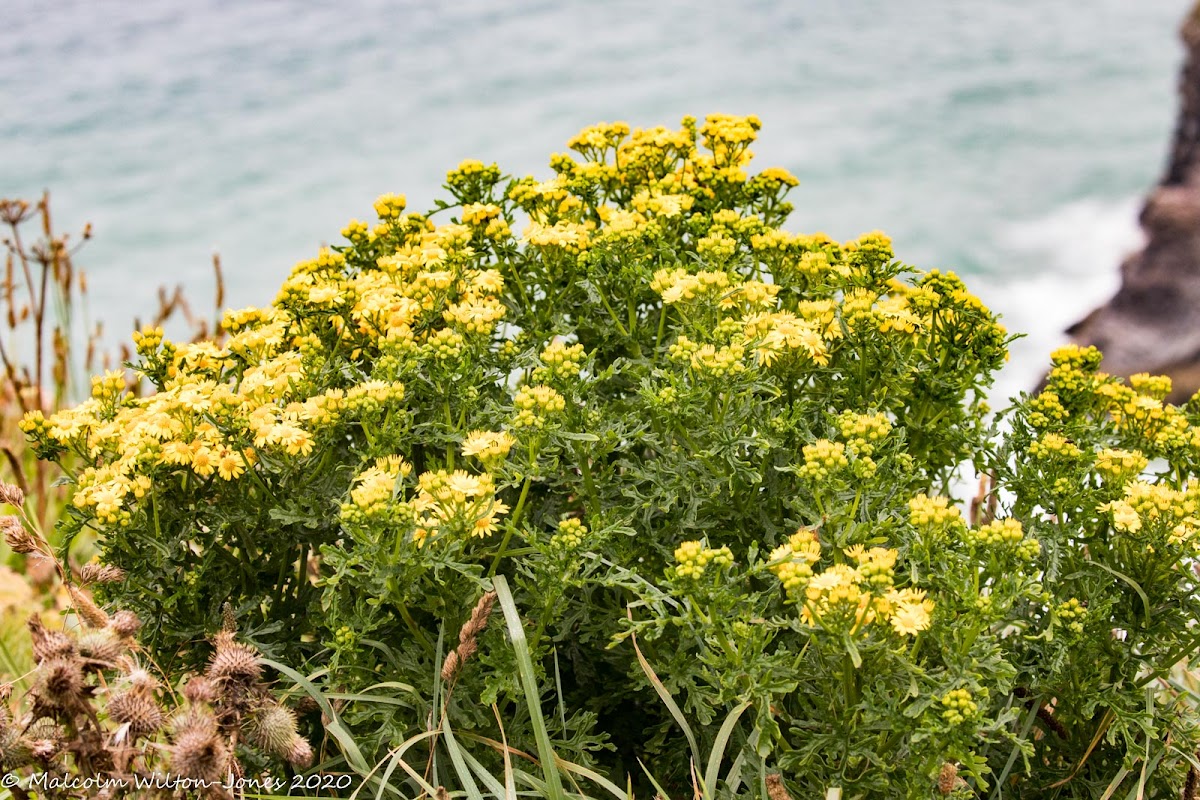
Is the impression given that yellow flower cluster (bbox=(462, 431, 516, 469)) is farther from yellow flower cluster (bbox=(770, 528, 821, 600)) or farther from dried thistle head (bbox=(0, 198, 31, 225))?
dried thistle head (bbox=(0, 198, 31, 225))

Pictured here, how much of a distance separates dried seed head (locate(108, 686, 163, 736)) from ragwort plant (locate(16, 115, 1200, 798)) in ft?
1.32

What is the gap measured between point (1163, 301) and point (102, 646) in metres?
7.63

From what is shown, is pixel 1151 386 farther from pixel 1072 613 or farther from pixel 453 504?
pixel 453 504

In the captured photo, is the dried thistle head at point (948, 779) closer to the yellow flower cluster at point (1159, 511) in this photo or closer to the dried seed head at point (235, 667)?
the yellow flower cluster at point (1159, 511)

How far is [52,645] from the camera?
2.04 m

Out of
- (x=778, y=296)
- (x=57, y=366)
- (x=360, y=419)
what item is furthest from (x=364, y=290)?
(x=57, y=366)


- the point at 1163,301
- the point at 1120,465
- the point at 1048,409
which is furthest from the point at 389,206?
the point at 1163,301

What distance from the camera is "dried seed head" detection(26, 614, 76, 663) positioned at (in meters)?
2.04

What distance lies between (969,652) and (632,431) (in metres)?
0.87

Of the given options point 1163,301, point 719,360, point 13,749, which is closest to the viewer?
point 13,749

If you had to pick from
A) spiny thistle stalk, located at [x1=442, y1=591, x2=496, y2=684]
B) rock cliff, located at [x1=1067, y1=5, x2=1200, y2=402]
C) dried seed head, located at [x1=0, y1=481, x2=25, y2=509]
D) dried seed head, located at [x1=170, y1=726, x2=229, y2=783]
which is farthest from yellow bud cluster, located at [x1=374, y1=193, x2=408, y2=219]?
rock cliff, located at [x1=1067, y1=5, x2=1200, y2=402]

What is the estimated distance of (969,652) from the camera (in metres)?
2.20

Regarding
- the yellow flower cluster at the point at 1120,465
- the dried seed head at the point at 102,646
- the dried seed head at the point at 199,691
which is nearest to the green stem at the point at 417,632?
the dried seed head at the point at 199,691

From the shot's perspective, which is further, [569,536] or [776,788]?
[569,536]
